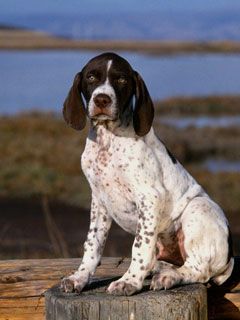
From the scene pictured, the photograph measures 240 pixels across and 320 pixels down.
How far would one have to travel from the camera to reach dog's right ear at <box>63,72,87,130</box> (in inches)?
231

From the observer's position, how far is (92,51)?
356 ft

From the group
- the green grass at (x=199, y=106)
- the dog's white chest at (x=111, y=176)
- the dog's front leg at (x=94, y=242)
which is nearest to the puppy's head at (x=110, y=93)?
the dog's white chest at (x=111, y=176)

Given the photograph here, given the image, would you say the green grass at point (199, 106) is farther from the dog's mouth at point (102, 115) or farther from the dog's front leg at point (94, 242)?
the dog's mouth at point (102, 115)

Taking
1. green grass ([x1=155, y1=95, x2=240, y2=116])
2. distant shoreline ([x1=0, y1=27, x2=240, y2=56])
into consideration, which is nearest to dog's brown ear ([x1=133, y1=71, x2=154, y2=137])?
green grass ([x1=155, y1=95, x2=240, y2=116])

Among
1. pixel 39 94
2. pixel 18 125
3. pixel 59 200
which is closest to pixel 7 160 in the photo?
pixel 59 200

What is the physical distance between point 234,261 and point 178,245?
581mm

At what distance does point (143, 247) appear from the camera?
578 centimetres

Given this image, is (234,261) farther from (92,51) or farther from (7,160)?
(92,51)

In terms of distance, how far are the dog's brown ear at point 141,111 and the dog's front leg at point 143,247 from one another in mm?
352

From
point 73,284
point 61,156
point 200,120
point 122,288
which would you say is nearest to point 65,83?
point 200,120

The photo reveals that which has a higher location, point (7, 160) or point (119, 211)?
point (119, 211)

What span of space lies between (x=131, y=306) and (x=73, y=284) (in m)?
0.45

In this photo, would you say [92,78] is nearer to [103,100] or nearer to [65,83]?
[103,100]

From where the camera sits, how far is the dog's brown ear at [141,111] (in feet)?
19.0
